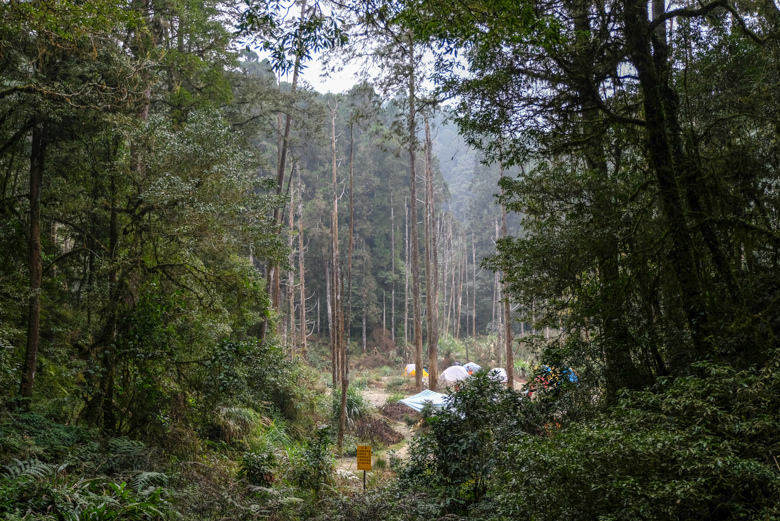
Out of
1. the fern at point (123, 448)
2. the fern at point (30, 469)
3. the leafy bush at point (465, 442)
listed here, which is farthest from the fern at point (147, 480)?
the leafy bush at point (465, 442)

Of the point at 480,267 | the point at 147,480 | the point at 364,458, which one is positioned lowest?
the point at 364,458

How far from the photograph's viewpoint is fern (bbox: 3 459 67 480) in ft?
14.0

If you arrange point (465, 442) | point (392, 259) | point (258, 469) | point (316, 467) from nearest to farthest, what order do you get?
point (465, 442)
point (258, 469)
point (316, 467)
point (392, 259)

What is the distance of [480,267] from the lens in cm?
695

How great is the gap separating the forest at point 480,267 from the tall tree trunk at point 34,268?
26mm

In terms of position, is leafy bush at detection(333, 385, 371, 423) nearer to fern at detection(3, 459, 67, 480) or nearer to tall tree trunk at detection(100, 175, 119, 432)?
tall tree trunk at detection(100, 175, 119, 432)

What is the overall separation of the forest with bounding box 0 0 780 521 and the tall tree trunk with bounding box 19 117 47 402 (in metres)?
0.03

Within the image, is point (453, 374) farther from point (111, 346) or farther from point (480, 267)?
point (111, 346)

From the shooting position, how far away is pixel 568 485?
11.5ft

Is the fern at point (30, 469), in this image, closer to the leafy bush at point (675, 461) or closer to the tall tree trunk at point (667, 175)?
the leafy bush at point (675, 461)

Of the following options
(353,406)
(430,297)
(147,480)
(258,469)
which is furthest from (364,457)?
(430,297)

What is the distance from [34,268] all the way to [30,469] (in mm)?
2881

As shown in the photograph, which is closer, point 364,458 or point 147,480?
point 147,480

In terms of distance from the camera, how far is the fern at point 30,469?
14.0 ft
